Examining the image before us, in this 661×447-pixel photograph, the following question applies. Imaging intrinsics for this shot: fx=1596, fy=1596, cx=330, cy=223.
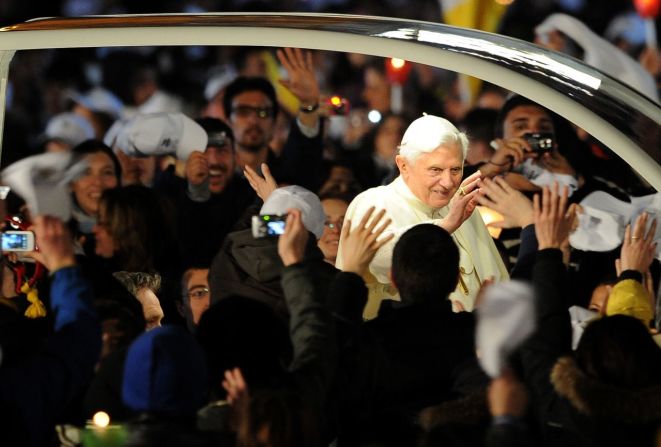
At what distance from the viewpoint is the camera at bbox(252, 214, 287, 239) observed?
476 centimetres

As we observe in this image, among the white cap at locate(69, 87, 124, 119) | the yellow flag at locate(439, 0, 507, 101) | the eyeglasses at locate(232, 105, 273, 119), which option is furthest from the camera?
the yellow flag at locate(439, 0, 507, 101)

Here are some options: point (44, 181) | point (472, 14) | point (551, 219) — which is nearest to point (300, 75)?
point (44, 181)

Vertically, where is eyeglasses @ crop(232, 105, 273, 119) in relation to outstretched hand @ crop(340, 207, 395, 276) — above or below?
above

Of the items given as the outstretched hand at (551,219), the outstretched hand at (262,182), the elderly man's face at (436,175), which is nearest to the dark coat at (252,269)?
the outstretched hand at (262,182)

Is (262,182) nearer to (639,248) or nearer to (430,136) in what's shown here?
(430,136)

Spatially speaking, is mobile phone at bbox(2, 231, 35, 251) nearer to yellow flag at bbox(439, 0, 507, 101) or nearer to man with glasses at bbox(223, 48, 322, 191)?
man with glasses at bbox(223, 48, 322, 191)

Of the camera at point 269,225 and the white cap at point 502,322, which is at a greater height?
the camera at point 269,225

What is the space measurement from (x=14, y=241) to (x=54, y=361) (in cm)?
56

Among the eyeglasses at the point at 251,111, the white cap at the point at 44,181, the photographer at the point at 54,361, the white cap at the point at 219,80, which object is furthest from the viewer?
the white cap at the point at 219,80

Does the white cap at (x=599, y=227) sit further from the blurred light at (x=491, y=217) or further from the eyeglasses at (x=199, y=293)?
the eyeglasses at (x=199, y=293)

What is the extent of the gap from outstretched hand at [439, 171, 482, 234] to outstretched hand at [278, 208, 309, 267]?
432 millimetres

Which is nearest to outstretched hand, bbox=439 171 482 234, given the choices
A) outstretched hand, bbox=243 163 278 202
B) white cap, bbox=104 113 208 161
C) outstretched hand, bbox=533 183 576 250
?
outstretched hand, bbox=533 183 576 250

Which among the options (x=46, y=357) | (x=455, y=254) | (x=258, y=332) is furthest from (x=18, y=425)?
(x=455, y=254)

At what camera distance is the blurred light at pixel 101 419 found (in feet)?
15.1
